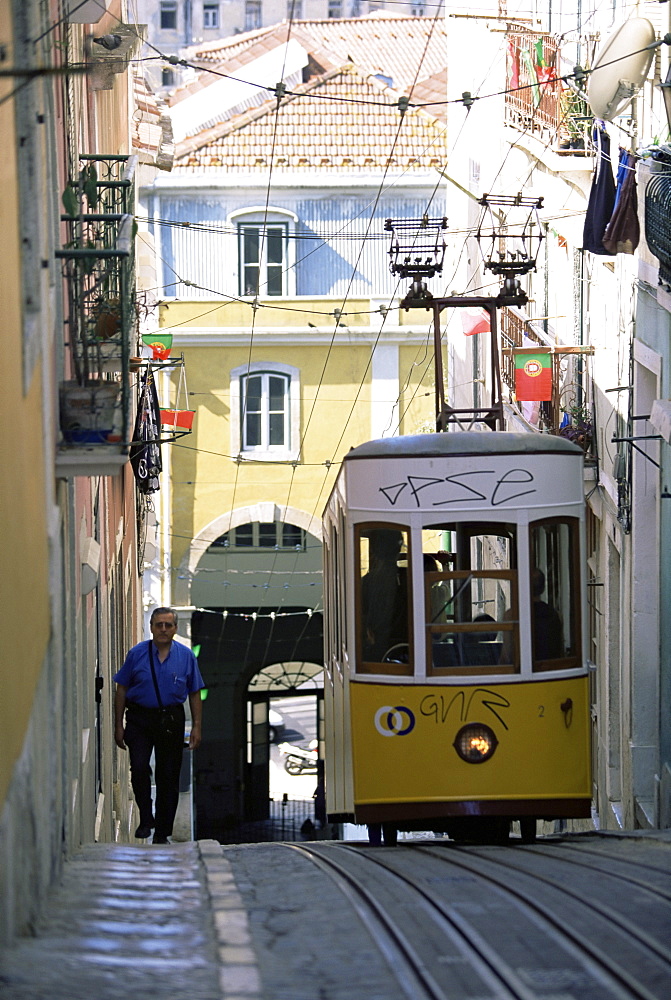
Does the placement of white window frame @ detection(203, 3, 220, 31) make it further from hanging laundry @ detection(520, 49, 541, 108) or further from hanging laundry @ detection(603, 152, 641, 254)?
hanging laundry @ detection(603, 152, 641, 254)

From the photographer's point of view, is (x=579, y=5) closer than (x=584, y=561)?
No

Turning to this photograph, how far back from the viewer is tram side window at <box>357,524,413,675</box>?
9141 mm

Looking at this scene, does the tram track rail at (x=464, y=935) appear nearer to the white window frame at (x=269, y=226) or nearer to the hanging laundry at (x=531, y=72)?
the hanging laundry at (x=531, y=72)

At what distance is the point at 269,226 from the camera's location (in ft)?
88.8

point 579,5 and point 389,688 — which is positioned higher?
point 579,5

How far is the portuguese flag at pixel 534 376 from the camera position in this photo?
53.9 ft

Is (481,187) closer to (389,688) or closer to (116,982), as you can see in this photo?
(389,688)

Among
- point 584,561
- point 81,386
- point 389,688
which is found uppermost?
point 81,386

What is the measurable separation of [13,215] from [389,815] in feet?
14.3

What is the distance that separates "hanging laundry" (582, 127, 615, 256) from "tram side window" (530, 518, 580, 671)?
401 centimetres

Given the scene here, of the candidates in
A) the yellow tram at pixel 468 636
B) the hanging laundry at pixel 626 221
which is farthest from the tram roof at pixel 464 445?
the hanging laundry at pixel 626 221

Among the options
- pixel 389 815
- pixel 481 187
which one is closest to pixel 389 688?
pixel 389 815

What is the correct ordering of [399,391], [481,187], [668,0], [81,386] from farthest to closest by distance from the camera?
1. [399,391]
2. [481,187]
3. [668,0]
4. [81,386]

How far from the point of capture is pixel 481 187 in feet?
82.8
